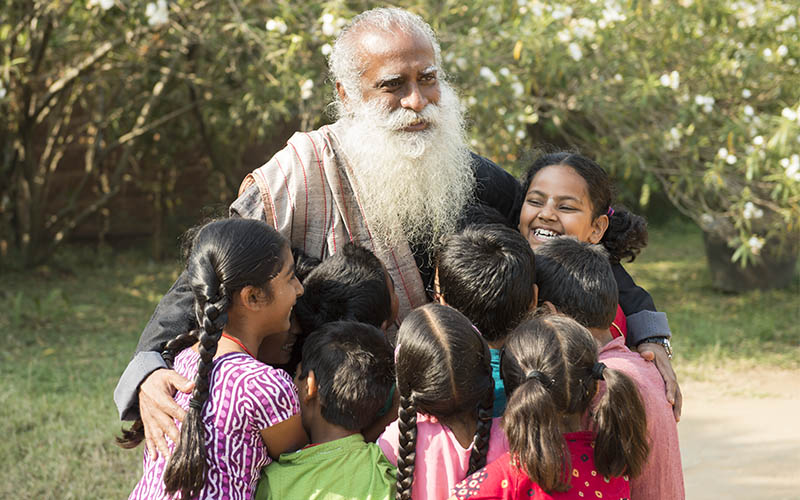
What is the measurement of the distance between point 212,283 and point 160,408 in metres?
0.40

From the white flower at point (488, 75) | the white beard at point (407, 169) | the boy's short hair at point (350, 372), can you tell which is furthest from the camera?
the white flower at point (488, 75)

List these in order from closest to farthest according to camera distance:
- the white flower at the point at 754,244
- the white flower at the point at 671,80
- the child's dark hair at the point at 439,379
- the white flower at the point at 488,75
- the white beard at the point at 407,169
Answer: the child's dark hair at the point at 439,379 → the white beard at the point at 407,169 → the white flower at the point at 488,75 → the white flower at the point at 671,80 → the white flower at the point at 754,244

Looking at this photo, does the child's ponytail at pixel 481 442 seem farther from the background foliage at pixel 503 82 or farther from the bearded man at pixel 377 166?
the background foliage at pixel 503 82

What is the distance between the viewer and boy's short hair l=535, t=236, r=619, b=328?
235cm

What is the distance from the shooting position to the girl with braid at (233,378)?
83.8 inches

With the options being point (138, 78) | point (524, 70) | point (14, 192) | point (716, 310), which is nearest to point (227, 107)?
point (138, 78)

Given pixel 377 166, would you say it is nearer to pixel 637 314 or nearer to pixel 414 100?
pixel 414 100

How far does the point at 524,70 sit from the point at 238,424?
4187 millimetres

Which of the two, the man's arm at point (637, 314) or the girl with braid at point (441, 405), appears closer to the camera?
the girl with braid at point (441, 405)

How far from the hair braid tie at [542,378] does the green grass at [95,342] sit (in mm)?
2613

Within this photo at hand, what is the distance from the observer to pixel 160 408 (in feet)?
7.68

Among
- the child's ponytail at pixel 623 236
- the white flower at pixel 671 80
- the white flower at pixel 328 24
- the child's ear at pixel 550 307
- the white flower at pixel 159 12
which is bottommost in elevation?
the child's ear at pixel 550 307

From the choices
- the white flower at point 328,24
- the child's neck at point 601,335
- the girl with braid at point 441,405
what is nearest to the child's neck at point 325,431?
the girl with braid at point 441,405

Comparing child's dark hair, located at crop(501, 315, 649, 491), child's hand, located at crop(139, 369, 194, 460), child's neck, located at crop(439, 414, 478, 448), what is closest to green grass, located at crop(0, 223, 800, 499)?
child's hand, located at crop(139, 369, 194, 460)
